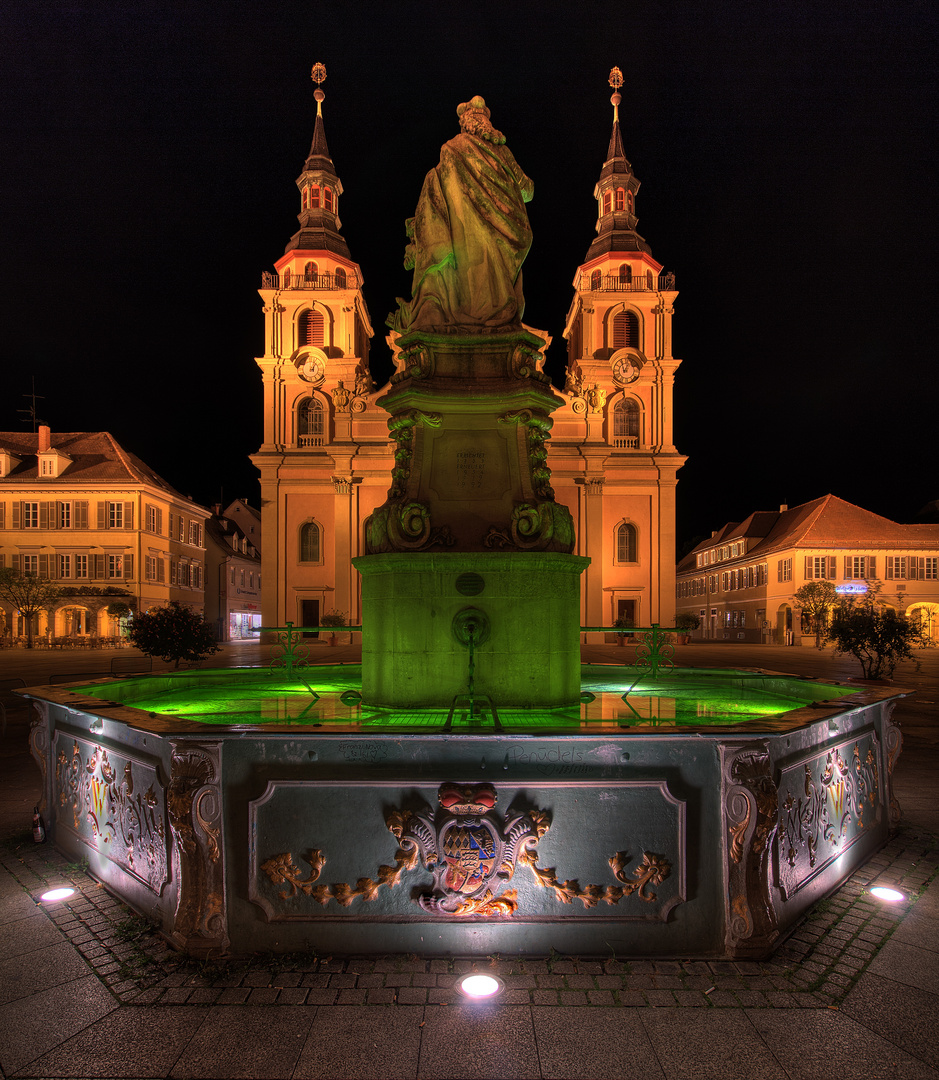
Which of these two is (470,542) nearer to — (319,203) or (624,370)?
(624,370)

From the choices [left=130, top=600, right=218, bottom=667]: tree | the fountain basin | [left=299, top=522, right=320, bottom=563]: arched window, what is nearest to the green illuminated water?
the fountain basin

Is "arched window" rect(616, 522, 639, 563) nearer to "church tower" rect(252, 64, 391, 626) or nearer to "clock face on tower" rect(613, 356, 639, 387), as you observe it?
"clock face on tower" rect(613, 356, 639, 387)

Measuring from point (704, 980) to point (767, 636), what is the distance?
58104mm

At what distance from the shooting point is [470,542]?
648cm

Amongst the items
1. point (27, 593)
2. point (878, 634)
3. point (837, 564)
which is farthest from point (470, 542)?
point (837, 564)

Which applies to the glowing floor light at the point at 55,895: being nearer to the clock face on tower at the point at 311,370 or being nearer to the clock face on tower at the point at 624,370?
the clock face on tower at the point at 311,370

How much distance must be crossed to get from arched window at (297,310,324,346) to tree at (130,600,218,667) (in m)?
36.2

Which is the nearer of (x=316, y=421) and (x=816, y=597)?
(x=816, y=597)

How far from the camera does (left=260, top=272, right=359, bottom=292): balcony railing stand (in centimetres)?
5159

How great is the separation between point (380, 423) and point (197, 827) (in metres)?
42.9

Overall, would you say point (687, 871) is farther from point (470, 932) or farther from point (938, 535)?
point (938, 535)

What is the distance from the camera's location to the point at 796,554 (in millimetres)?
53562

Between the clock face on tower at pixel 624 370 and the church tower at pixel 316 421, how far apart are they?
17679 mm

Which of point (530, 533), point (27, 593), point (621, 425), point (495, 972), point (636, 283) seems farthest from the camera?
point (636, 283)
